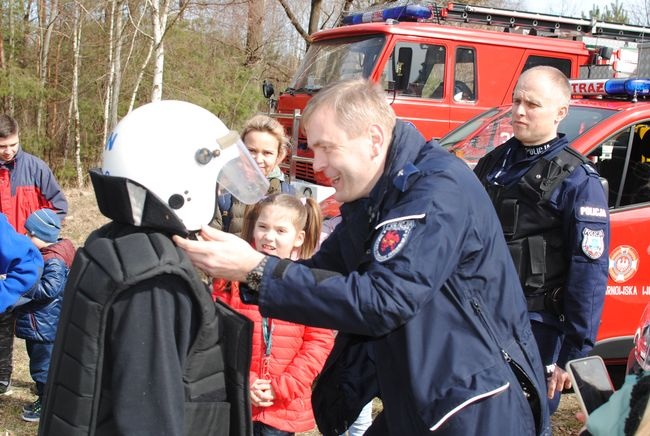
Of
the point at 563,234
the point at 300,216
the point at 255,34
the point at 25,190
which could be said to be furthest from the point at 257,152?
the point at 255,34

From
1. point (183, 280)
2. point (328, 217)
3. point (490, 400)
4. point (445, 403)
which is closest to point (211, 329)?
point (183, 280)

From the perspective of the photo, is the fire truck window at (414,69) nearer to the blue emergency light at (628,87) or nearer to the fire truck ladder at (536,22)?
the fire truck ladder at (536,22)

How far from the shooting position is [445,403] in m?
1.87

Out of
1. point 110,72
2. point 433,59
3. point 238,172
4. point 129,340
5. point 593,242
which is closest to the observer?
point 129,340

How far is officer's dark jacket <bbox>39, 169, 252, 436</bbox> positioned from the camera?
70.7 inches

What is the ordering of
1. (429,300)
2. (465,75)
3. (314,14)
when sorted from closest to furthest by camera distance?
(429,300) → (465,75) → (314,14)

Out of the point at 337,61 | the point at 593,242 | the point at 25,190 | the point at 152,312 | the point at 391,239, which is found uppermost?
the point at 337,61

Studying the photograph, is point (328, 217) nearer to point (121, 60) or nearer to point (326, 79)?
point (326, 79)

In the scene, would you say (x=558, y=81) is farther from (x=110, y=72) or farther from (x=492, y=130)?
(x=110, y=72)

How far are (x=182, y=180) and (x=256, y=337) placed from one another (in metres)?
1.30

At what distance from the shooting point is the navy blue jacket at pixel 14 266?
4.02m

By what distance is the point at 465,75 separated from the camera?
8.95 metres

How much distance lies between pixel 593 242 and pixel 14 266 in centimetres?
307

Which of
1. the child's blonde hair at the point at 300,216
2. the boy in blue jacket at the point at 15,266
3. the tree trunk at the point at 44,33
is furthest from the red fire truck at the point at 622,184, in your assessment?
the tree trunk at the point at 44,33
